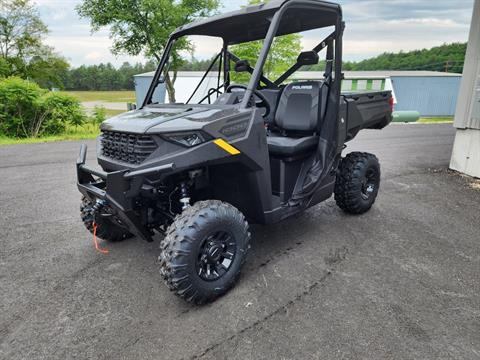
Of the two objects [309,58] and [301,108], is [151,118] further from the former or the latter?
[309,58]

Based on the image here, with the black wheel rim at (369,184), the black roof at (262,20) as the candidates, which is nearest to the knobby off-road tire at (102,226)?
the black roof at (262,20)

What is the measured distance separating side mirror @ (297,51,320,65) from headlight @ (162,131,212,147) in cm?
168

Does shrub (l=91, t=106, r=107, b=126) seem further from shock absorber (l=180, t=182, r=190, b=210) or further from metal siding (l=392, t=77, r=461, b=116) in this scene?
metal siding (l=392, t=77, r=461, b=116)

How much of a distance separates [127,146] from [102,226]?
1229mm

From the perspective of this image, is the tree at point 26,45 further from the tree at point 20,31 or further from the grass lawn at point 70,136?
the grass lawn at point 70,136

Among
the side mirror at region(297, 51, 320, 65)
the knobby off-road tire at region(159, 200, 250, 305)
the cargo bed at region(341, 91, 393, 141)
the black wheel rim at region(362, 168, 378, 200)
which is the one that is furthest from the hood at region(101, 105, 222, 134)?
the black wheel rim at region(362, 168, 378, 200)

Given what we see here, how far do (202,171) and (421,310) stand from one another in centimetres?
190

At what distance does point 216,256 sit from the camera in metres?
2.55

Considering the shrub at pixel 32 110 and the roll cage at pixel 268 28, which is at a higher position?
the roll cage at pixel 268 28

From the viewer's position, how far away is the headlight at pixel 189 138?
7.82 feet

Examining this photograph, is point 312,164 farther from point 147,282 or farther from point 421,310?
point 147,282

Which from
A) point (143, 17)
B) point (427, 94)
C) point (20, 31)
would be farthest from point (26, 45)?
point (427, 94)

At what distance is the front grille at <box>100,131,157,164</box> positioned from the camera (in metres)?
2.40

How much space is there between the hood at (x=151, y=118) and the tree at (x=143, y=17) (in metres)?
14.3
